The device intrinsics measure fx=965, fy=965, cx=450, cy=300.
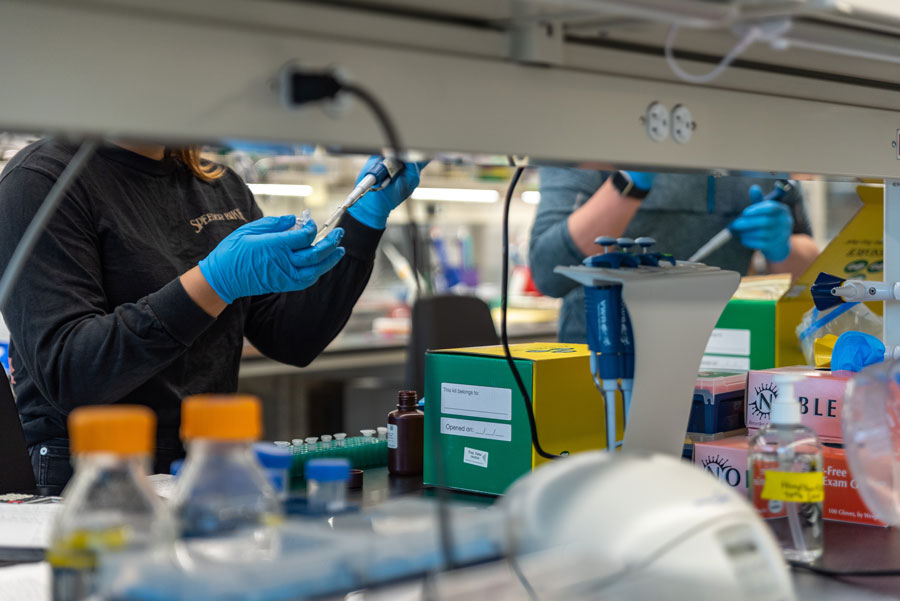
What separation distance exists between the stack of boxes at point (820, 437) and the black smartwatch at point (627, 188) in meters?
0.96

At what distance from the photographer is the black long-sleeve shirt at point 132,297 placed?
5.24 ft

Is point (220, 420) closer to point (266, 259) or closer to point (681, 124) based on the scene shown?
point (681, 124)

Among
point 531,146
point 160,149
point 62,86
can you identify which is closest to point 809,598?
point 531,146

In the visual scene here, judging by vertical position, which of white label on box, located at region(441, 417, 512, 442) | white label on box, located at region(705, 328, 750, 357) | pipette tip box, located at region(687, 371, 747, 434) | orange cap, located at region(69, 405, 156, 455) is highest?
orange cap, located at region(69, 405, 156, 455)

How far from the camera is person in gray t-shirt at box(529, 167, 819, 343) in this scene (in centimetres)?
249

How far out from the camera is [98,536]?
0.73m

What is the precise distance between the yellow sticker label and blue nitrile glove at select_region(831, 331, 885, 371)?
399mm

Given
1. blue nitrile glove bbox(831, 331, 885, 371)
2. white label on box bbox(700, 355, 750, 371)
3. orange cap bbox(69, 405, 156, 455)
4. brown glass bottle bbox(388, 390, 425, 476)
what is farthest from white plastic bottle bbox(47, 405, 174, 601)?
white label on box bbox(700, 355, 750, 371)

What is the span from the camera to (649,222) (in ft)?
8.61

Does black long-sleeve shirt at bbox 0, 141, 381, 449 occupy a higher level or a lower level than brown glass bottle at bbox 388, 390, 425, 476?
higher

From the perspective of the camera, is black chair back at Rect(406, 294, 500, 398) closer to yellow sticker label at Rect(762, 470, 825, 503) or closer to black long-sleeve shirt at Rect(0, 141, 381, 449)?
black long-sleeve shirt at Rect(0, 141, 381, 449)

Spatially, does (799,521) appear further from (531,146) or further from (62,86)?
(62,86)

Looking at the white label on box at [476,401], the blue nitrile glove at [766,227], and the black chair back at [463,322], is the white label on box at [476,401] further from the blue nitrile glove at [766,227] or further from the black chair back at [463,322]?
the black chair back at [463,322]

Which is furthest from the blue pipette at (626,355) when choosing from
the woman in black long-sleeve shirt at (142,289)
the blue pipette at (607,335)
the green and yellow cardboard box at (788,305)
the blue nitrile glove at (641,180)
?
the blue nitrile glove at (641,180)
